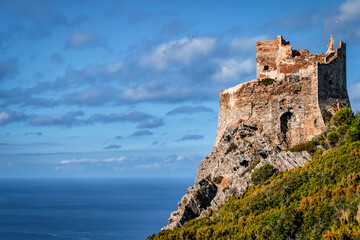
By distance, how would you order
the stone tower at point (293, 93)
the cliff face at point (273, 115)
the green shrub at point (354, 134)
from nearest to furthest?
the green shrub at point (354, 134) → the cliff face at point (273, 115) → the stone tower at point (293, 93)

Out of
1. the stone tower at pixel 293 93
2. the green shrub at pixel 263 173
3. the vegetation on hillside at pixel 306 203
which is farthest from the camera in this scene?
the stone tower at pixel 293 93

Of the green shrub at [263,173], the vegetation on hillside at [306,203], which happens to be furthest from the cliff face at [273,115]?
the vegetation on hillside at [306,203]

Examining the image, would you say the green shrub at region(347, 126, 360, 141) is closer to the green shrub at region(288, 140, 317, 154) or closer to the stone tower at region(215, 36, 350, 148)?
the green shrub at region(288, 140, 317, 154)

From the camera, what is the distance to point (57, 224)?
10494cm

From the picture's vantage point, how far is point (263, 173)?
29406 millimetres

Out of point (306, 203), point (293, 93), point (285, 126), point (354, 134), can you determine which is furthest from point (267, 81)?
point (306, 203)

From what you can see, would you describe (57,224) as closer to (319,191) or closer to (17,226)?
(17,226)

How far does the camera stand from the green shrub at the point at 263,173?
29.2 metres

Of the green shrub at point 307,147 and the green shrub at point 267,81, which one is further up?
the green shrub at point 267,81

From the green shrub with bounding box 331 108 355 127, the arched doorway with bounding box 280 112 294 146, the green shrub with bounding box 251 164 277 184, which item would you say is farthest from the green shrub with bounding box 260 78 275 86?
the green shrub with bounding box 251 164 277 184

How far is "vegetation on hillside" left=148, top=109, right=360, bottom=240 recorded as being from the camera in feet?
66.4

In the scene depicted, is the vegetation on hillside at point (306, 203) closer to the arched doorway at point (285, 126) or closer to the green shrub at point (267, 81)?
the arched doorway at point (285, 126)

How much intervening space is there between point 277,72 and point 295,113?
13.0 ft

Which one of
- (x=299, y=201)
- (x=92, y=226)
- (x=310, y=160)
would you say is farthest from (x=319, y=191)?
(x=92, y=226)
